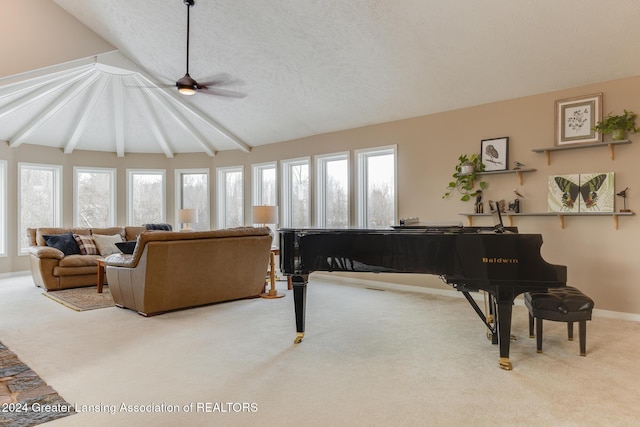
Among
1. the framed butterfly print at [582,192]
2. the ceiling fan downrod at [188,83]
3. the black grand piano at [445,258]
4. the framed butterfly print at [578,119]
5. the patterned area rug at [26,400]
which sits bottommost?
the patterned area rug at [26,400]

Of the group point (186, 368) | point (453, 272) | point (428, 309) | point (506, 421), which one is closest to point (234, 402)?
point (186, 368)

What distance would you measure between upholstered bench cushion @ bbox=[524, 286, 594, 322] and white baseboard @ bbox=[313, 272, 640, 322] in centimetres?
164

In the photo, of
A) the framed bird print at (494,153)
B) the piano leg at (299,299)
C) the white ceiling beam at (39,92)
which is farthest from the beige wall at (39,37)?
the framed bird print at (494,153)

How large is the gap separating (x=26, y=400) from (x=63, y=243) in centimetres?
466

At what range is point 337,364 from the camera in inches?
108

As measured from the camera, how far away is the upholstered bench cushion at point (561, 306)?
9.30 ft

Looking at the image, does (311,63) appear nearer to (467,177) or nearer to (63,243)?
(467,177)

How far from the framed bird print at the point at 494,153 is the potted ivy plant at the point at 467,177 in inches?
2.9

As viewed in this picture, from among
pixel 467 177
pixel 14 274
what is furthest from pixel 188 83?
pixel 14 274

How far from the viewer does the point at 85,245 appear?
20.7ft

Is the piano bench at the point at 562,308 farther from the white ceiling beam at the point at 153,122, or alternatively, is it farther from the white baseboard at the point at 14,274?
the white baseboard at the point at 14,274

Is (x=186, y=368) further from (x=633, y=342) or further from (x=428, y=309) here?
(x=633, y=342)

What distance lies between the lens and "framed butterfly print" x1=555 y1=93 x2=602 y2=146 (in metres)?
4.16

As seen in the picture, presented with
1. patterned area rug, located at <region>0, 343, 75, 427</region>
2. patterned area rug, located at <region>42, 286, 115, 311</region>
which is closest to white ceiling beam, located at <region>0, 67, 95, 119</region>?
patterned area rug, located at <region>42, 286, 115, 311</region>
